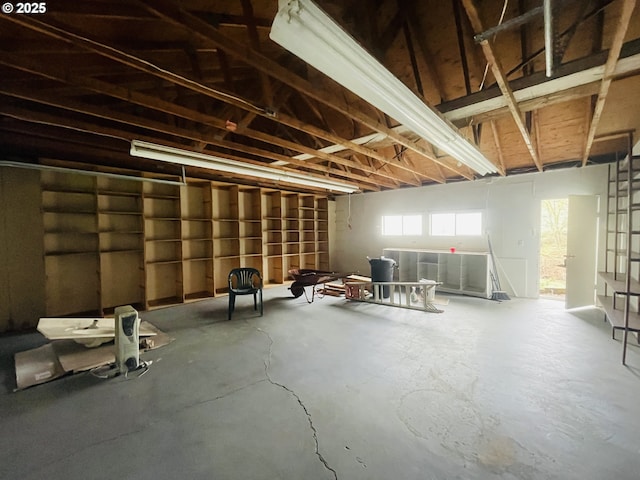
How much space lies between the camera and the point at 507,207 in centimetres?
578

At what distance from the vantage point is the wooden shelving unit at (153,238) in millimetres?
4398

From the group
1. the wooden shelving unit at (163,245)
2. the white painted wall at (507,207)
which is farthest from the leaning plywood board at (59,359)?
the white painted wall at (507,207)

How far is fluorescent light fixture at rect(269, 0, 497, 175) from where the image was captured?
4.10ft

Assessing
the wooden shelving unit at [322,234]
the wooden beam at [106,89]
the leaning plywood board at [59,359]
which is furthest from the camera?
the wooden shelving unit at [322,234]

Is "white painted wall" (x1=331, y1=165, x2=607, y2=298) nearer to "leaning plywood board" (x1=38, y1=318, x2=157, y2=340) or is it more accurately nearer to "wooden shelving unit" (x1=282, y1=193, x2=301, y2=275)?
"wooden shelving unit" (x1=282, y1=193, x2=301, y2=275)

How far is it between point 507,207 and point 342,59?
5892mm

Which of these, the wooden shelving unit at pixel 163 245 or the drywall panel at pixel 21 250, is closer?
the drywall panel at pixel 21 250

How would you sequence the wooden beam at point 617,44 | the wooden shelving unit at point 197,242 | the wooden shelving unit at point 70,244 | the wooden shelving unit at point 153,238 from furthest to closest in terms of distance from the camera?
the wooden shelving unit at point 197,242 < the wooden shelving unit at point 153,238 < the wooden shelving unit at point 70,244 < the wooden beam at point 617,44

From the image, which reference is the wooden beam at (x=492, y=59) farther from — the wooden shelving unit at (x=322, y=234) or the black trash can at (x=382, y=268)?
the wooden shelving unit at (x=322, y=234)

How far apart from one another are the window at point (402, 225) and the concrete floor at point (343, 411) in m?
3.97

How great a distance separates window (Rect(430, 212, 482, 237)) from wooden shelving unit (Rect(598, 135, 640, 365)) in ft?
7.01

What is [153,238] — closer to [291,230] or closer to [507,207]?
[291,230]

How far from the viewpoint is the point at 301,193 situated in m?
7.84

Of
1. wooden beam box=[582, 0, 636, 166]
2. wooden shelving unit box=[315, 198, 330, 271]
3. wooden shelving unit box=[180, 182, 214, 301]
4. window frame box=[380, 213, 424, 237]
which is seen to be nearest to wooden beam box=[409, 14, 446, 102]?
wooden beam box=[582, 0, 636, 166]
